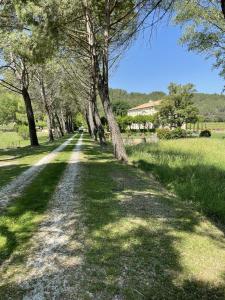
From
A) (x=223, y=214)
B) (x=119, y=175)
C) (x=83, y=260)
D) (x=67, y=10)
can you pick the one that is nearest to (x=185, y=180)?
(x=119, y=175)

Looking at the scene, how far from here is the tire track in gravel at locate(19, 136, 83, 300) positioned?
4297 millimetres

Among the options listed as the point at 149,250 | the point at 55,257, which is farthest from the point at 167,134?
the point at 55,257

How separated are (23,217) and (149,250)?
3.16 metres

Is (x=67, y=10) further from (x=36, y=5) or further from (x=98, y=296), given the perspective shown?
(x=98, y=296)

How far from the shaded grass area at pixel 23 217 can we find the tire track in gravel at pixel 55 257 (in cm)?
20

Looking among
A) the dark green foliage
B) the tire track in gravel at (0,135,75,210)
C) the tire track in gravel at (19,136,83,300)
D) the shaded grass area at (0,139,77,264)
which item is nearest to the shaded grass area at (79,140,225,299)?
the tire track in gravel at (19,136,83,300)

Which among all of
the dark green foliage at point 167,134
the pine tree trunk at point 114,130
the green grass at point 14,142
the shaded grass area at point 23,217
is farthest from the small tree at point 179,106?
the shaded grass area at point 23,217

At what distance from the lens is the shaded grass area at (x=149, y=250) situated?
4.30 meters

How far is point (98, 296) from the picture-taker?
4.13 metres

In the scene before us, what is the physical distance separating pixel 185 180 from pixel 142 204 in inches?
133

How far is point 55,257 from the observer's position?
17.2 ft

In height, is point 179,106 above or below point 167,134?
above

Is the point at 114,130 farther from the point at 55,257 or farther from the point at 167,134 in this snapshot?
the point at 167,134

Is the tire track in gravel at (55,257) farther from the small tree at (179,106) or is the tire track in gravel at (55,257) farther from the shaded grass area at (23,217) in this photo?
the small tree at (179,106)
